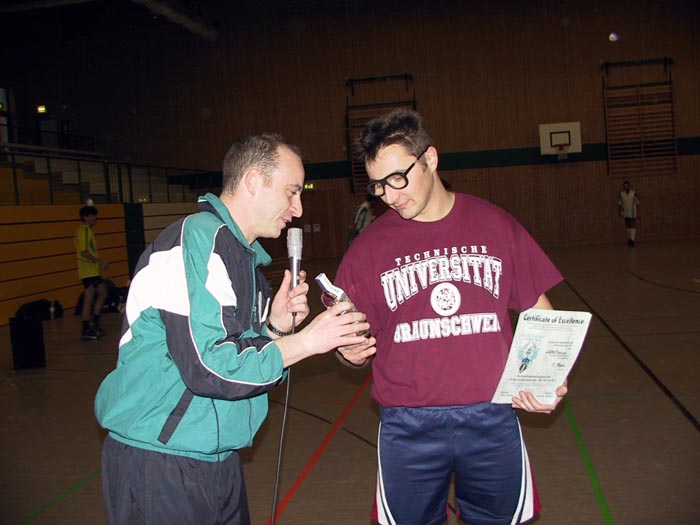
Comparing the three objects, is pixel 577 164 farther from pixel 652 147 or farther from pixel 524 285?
pixel 524 285

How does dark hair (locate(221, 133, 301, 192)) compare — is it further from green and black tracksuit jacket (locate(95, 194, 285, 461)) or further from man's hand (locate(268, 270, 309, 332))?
man's hand (locate(268, 270, 309, 332))

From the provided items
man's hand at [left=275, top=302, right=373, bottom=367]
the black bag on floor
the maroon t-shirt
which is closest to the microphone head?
the maroon t-shirt

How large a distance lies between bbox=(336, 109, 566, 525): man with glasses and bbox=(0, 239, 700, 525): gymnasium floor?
134cm

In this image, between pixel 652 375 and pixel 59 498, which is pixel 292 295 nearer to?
pixel 59 498

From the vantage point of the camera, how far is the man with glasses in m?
2.27

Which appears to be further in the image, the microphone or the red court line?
the red court line

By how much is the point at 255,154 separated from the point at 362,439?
3.31m

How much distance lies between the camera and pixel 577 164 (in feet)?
62.1

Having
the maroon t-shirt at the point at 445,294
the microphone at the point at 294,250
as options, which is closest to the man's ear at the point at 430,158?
the maroon t-shirt at the point at 445,294

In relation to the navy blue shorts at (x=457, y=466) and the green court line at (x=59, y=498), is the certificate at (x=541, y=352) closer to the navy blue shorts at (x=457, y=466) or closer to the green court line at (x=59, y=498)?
the navy blue shorts at (x=457, y=466)

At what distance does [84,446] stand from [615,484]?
3.80 meters

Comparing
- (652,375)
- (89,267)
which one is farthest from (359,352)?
(89,267)

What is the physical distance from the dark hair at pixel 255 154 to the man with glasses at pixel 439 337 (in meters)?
0.48

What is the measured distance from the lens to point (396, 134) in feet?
7.61
